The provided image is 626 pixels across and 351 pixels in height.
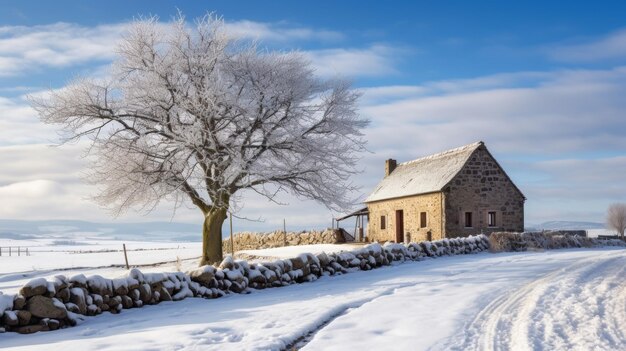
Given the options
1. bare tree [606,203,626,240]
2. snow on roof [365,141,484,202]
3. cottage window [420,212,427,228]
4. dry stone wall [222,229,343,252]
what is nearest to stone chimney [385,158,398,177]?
snow on roof [365,141,484,202]

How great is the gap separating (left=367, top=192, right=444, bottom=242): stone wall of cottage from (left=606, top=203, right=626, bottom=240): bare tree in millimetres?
35603

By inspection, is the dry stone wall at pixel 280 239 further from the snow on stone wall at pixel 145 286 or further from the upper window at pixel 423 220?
the snow on stone wall at pixel 145 286

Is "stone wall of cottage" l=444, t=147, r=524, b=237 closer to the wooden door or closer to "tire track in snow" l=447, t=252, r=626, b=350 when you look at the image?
the wooden door

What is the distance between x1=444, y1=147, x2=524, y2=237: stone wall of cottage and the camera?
33.1 m

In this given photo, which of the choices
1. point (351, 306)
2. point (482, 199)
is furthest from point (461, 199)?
point (351, 306)

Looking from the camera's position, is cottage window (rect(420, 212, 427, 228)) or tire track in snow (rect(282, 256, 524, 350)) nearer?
tire track in snow (rect(282, 256, 524, 350))

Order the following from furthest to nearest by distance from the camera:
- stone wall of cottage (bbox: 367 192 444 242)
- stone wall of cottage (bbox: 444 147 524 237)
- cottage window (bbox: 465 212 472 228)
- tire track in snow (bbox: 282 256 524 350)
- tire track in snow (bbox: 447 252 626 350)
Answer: stone wall of cottage (bbox: 367 192 444 242) → cottage window (bbox: 465 212 472 228) → stone wall of cottage (bbox: 444 147 524 237) → tire track in snow (bbox: 282 256 524 350) → tire track in snow (bbox: 447 252 626 350)

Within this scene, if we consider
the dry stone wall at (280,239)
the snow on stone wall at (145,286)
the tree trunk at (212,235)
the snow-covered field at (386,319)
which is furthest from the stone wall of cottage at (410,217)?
the snow-covered field at (386,319)

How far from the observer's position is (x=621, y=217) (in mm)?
64125

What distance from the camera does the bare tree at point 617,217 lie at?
64125 millimetres

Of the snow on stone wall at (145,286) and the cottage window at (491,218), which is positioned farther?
the cottage window at (491,218)

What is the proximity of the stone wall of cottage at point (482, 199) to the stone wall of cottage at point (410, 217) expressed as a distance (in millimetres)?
760

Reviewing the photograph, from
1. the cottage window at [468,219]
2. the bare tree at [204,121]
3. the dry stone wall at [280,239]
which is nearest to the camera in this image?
the bare tree at [204,121]

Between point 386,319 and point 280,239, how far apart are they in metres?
37.0
